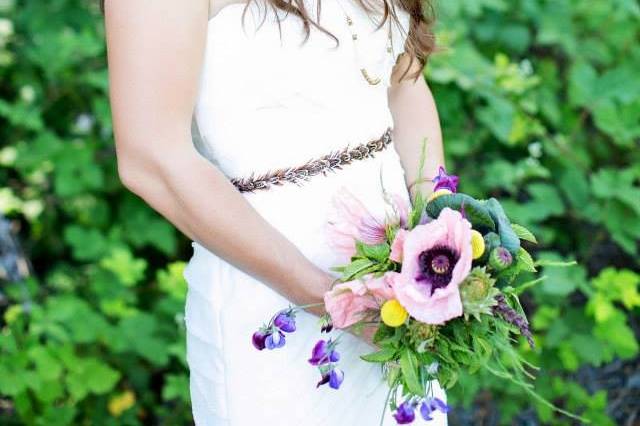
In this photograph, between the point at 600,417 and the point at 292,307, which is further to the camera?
the point at 600,417

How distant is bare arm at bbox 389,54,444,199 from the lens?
1.82 meters

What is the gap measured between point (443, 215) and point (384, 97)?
16.6 inches

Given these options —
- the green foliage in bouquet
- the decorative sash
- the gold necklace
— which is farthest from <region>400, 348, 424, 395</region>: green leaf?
the gold necklace

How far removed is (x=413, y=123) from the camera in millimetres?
1859

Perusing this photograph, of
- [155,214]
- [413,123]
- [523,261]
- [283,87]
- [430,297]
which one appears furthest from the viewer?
[155,214]

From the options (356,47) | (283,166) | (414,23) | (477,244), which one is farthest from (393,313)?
(414,23)

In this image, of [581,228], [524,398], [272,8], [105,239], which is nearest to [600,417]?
[524,398]

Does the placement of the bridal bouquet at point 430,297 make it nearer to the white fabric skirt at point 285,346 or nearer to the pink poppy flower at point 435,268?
the pink poppy flower at point 435,268

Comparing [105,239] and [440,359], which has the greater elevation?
[440,359]

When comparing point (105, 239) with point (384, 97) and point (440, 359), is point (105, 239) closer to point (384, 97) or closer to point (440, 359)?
point (384, 97)

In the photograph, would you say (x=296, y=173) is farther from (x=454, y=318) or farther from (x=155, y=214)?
(x=155, y=214)

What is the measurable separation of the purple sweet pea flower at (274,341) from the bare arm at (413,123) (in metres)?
0.55

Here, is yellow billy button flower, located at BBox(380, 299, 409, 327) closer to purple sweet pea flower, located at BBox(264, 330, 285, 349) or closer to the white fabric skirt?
purple sweet pea flower, located at BBox(264, 330, 285, 349)

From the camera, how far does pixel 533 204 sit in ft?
10.1
